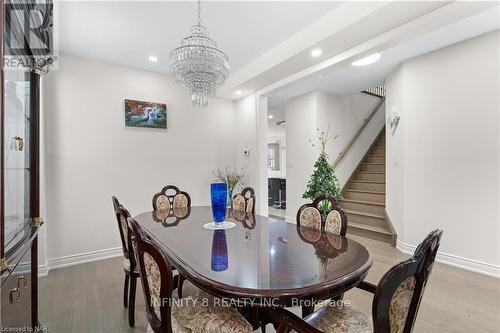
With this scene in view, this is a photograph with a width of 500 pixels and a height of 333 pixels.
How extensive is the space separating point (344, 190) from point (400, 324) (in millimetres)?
4982

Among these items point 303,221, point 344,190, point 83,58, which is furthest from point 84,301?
point 344,190

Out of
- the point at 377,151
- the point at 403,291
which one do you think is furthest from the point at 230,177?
the point at 403,291

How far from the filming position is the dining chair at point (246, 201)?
9.81 ft

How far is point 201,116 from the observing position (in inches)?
180

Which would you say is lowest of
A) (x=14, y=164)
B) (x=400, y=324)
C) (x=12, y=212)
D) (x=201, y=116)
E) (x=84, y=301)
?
(x=84, y=301)

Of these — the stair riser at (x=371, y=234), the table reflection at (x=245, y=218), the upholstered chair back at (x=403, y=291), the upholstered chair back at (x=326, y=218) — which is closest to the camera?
the upholstered chair back at (x=403, y=291)

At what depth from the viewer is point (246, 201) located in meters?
3.05

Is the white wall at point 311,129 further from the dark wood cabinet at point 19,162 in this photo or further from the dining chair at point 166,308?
the dark wood cabinet at point 19,162

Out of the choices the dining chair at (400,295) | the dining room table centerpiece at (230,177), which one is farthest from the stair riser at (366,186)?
the dining chair at (400,295)

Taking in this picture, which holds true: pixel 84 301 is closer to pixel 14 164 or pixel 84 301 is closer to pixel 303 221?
pixel 14 164

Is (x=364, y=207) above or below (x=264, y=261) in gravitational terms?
below

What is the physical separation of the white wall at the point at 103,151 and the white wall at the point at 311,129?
7.04 ft

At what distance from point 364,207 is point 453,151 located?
205cm

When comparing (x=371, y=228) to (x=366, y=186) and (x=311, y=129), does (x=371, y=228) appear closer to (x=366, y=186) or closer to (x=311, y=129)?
(x=366, y=186)
